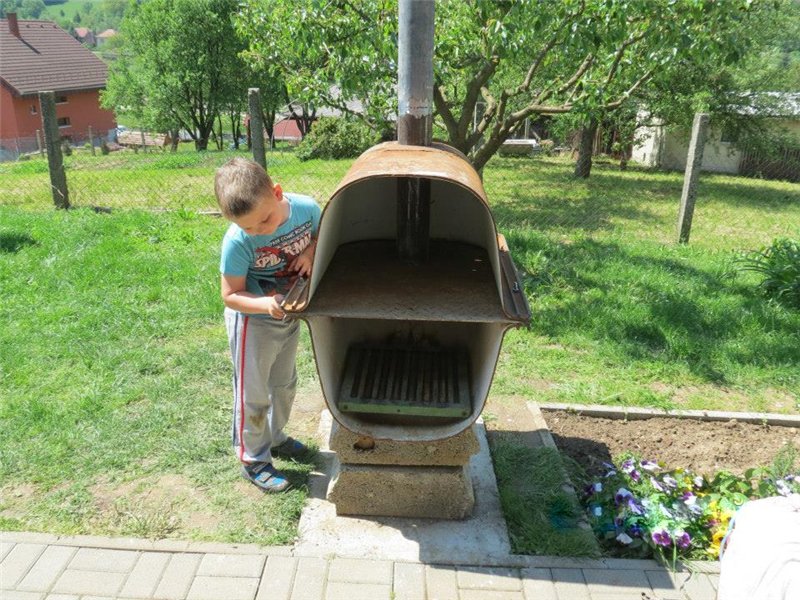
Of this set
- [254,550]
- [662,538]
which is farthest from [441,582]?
[662,538]

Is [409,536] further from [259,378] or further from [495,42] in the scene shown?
[495,42]

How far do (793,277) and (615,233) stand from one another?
2.93 metres

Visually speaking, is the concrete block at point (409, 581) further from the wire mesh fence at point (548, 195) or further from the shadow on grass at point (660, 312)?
the wire mesh fence at point (548, 195)

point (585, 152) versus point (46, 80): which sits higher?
point (46, 80)

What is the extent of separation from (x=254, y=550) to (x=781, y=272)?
5084mm

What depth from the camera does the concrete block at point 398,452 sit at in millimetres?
2799

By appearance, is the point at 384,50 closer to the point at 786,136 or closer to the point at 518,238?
the point at 518,238

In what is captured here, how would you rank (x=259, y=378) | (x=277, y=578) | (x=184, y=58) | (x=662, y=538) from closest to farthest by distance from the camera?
(x=277, y=578) < (x=662, y=538) < (x=259, y=378) < (x=184, y=58)

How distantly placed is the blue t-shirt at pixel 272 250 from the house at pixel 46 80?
36.5 meters

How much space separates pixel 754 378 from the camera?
4.30 meters

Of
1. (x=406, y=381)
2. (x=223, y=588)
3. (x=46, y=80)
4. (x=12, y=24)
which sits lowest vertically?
(x=223, y=588)

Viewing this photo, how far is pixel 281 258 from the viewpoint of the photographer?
110 inches

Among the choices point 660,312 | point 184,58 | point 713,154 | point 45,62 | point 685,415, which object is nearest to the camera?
point 685,415

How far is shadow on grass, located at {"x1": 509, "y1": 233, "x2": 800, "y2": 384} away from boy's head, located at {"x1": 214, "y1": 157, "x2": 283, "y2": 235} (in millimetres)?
2909
